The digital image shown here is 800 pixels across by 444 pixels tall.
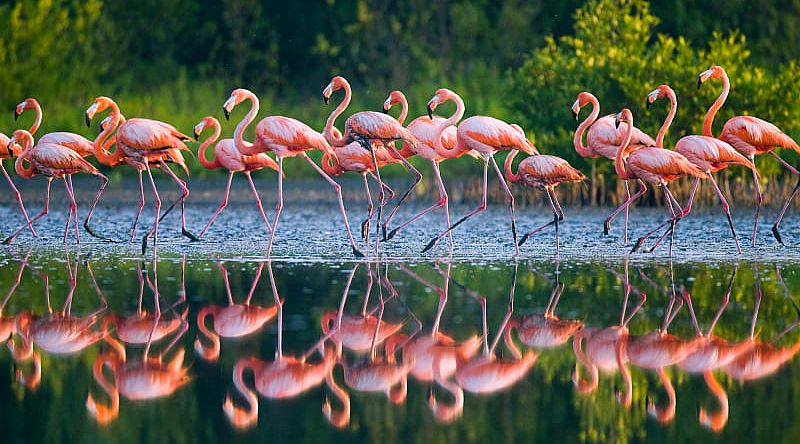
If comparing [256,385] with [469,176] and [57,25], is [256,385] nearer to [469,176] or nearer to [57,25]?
[469,176]

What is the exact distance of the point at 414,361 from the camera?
6.31 metres

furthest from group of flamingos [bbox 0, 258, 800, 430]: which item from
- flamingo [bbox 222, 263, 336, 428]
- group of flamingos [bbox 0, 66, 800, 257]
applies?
group of flamingos [bbox 0, 66, 800, 257]

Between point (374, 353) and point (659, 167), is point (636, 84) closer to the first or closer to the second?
point (659, 167)

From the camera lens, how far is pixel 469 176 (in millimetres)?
19234

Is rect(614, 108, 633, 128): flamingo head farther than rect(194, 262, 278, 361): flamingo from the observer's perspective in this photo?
Yes

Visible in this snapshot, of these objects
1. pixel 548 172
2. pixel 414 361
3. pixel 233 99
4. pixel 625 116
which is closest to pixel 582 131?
pixel 625 116

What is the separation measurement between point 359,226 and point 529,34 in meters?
16.1

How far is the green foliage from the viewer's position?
1612 centimetres

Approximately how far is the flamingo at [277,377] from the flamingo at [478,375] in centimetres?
47

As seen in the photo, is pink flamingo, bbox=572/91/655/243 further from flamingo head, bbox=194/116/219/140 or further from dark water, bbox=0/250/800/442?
flamingo head, bbox=194/116/219/140

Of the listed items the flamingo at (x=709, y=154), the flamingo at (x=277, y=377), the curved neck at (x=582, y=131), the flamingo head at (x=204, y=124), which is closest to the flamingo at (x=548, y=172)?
the flamingo at (x=709, y=154)

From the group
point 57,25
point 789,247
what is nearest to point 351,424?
point 789,247

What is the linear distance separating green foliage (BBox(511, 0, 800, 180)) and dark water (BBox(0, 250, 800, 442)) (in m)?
6.72

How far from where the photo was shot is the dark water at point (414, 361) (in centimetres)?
500
